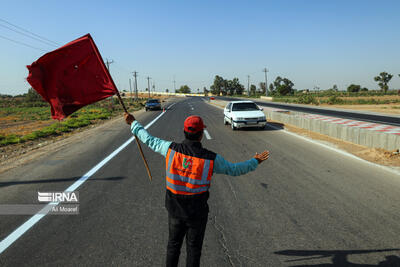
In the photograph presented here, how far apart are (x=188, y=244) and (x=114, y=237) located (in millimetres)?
1575

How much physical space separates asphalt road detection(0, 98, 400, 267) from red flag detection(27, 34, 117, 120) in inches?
69.2

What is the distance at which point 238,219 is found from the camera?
13.2ft

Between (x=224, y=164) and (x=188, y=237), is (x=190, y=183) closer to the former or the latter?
(x=224, y=164)

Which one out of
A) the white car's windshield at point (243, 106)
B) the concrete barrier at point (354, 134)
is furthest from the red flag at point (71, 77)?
the white car's windshield at point (243, 106)

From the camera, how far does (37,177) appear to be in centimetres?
Answer: 649

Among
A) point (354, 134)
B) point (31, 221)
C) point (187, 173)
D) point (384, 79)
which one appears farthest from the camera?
point (384, 79)

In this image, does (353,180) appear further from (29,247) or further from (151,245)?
(29,247)

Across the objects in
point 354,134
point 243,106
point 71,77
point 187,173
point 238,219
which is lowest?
point 238,219

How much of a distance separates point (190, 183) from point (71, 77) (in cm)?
234

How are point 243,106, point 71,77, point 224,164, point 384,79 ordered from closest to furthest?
point 224,164, point 71,77, point 243,106, point 384,79

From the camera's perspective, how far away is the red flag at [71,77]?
3.39m

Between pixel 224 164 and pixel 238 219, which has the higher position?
pixel 224 164

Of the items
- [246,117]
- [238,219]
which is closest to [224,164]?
[238,219]

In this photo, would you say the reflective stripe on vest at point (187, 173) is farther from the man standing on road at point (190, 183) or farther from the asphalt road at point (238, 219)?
the asphalt road at point (238, 219)
